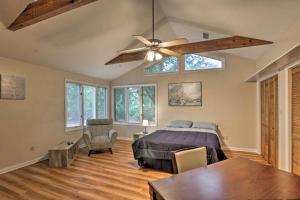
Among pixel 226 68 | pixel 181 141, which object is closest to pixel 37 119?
pixel 181 141

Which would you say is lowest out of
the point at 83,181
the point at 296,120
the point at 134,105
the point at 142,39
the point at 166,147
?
the point at 83,181

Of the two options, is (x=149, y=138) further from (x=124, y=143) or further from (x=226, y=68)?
(x=226, y=68)

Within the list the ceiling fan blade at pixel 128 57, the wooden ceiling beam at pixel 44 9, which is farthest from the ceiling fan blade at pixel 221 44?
the wooden ceiling beam at pixel 44 9

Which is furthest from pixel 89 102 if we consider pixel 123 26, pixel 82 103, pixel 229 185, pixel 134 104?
pixel 229 185

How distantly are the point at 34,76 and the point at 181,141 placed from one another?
3.59 meters

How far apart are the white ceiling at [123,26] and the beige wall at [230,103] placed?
2.41ft

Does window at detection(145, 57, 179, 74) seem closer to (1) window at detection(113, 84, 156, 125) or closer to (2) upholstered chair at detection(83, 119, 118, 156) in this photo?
(1) window at detection(113, 84, 156, 125)

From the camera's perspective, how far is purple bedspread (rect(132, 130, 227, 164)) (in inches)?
137

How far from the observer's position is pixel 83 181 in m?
3.32

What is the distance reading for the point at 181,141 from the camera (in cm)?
383

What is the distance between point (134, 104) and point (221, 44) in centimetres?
369

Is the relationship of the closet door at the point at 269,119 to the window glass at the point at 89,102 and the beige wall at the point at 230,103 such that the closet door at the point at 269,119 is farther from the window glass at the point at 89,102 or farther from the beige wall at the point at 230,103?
the window glass at the point at 89,102

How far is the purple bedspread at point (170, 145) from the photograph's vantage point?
3.48 metres

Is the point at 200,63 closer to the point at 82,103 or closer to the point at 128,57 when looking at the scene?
the point at 128,57
